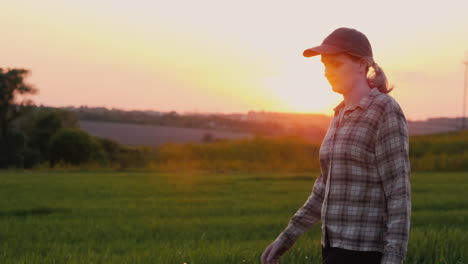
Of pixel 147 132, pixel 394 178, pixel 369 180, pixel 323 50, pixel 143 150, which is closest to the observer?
pixel 394 178

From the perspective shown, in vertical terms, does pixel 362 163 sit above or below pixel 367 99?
below

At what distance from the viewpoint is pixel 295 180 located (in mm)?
21625

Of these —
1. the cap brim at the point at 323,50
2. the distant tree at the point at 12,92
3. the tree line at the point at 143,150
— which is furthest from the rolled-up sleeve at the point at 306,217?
the distant tree at the point at 12,92

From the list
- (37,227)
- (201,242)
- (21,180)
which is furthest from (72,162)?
(201,242)

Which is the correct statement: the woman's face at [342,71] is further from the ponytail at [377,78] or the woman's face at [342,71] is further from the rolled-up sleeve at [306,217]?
the rolled-up sleeve at [306,217]

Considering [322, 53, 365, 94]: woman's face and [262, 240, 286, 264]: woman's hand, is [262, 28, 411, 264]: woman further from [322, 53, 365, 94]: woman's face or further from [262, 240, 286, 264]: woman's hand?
[262, 240, 286, 264]: woman's hand

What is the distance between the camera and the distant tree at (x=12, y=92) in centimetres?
4738

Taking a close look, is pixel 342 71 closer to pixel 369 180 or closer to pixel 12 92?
pixel 369 180

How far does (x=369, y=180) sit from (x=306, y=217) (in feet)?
2.20

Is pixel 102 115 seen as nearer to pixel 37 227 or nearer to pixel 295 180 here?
pixel 295 180

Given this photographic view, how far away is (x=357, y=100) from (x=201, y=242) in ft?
16.6

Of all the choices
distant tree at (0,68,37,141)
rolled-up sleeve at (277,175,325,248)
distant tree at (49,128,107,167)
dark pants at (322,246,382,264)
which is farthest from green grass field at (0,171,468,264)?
distant tree at (0,68,37,141)

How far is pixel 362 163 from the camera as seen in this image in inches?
122

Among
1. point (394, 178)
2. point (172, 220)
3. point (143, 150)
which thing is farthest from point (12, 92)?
point (394, 178)
